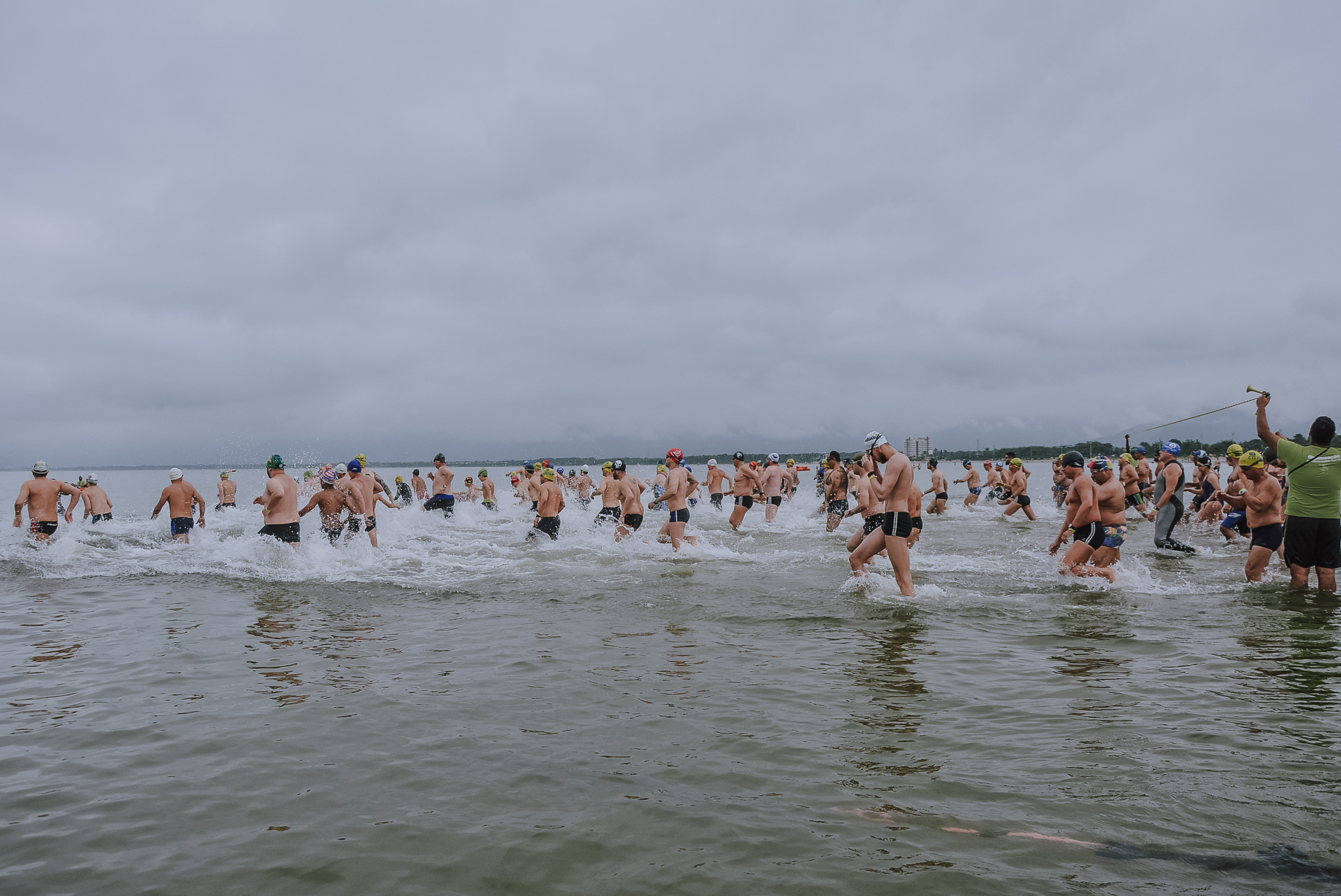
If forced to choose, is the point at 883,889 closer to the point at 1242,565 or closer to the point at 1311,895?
the point at 1311,895

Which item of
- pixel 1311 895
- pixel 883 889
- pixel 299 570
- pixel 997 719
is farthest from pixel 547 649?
pixel 299 570

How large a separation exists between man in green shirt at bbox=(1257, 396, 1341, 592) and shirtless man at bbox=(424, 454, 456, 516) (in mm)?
Answer: 17424

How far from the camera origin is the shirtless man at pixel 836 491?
16062 mm

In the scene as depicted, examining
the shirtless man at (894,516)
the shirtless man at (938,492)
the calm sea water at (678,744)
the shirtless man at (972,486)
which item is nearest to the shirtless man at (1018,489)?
the shirtless man at (938,492)

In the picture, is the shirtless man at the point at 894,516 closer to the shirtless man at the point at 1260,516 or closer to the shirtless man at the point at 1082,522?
the shirtless man at the point at 1082,522

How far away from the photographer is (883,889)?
260cm

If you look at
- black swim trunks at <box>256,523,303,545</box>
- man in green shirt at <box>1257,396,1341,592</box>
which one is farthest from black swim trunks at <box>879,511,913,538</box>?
black swim trunks at <box>256,523,303,545</box>

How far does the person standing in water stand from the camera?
40.5 ft

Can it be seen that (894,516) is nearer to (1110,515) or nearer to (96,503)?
(1110,515)

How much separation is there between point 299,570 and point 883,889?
10.8 meters

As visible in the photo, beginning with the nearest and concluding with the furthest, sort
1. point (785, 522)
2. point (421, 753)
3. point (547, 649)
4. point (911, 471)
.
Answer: point (421, 753), point (547, 649), point (911, 471), point (785, 522)

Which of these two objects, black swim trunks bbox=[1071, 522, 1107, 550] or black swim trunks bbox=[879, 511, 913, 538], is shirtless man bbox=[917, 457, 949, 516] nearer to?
black swim trunks bbox=[1071, 522, 1107, 550]

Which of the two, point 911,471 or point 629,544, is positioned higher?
point 911,471

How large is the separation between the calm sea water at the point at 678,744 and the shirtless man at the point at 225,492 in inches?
652
